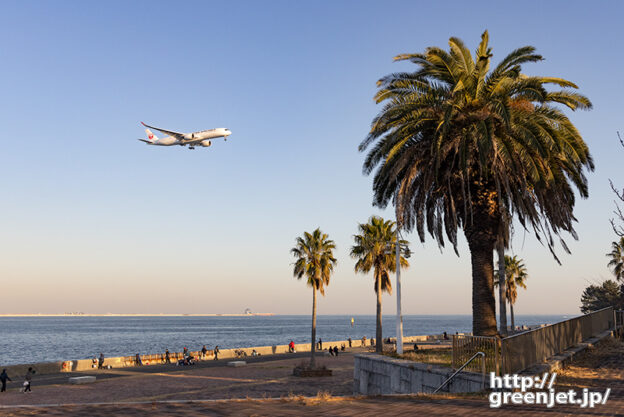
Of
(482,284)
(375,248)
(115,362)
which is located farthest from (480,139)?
(115,362)

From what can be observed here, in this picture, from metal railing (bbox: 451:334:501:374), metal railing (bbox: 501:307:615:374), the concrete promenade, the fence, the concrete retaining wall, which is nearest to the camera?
metal railing (bbox: 451:334:501:374)

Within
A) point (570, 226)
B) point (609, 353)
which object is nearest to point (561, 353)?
point (609, 353)

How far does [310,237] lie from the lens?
153ft

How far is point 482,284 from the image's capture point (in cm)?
2041

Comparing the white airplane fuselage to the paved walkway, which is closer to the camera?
the paved walkway

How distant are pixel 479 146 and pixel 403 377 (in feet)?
28.7

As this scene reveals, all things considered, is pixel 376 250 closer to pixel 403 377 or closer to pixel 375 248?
pixel 375 248

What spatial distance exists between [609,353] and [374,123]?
1384cm

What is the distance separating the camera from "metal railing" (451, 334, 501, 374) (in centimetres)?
1318

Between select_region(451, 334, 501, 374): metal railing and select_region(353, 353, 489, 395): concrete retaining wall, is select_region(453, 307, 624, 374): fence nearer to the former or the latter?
select_region(451, 334, 501, 374): metal railing

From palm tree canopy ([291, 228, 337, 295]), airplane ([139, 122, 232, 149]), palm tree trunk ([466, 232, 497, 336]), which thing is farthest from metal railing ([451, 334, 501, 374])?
airplane ([139, 122, 232, 149])

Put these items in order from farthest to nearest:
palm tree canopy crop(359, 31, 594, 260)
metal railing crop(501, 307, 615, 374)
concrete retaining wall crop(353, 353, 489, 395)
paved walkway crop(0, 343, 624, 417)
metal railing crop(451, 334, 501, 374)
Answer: palm tree canopy crop(359, 31, 594, 260) < concrete retaining wall crop(353, 353, 489, 395) < metal railing crop(501, 307, 615, 374) < metal railing crop(451, 334, 501, 374) < paved walkway crop(0, 343, 624, 417)

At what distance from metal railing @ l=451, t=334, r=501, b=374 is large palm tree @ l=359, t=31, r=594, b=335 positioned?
5.75 m

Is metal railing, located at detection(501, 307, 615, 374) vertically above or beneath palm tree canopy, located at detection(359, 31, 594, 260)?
beneath
